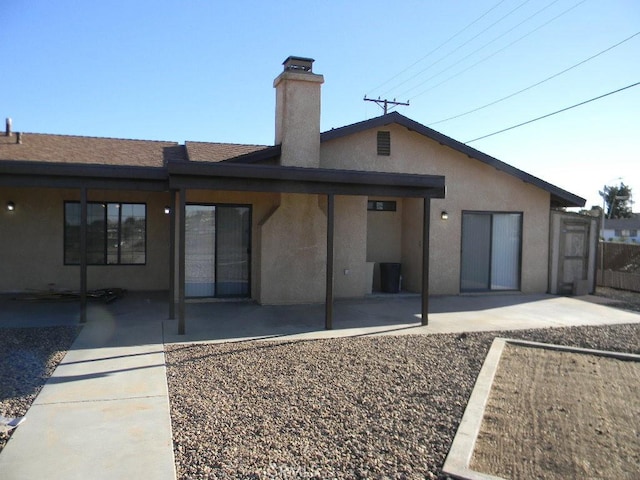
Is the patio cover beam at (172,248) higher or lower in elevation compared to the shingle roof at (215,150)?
lower

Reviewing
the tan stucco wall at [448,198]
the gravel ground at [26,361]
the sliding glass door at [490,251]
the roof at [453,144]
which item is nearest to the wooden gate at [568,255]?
the tan stucco wall at [448,198]

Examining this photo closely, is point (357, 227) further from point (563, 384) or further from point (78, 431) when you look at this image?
point (78, 431)

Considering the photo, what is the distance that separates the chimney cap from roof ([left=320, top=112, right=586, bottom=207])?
1.47 meters

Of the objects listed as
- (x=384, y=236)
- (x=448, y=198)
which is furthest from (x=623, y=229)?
(x=384, y=236)

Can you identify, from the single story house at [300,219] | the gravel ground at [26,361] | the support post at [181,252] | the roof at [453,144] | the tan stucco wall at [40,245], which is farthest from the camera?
the tan stucco wall at [40,245]

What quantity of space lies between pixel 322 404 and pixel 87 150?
1166cm

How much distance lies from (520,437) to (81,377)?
15.8 ft

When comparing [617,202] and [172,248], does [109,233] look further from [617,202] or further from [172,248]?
[617,202]

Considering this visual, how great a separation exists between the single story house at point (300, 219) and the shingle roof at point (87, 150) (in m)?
0.07

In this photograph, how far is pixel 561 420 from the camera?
5.15 m

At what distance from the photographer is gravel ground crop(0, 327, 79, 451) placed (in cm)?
525

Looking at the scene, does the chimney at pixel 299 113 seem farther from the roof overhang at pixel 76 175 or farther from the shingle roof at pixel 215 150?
the roof overhang at pixel 76 175

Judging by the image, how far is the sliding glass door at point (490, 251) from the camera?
45.1 ft

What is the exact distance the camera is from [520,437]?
475cm
